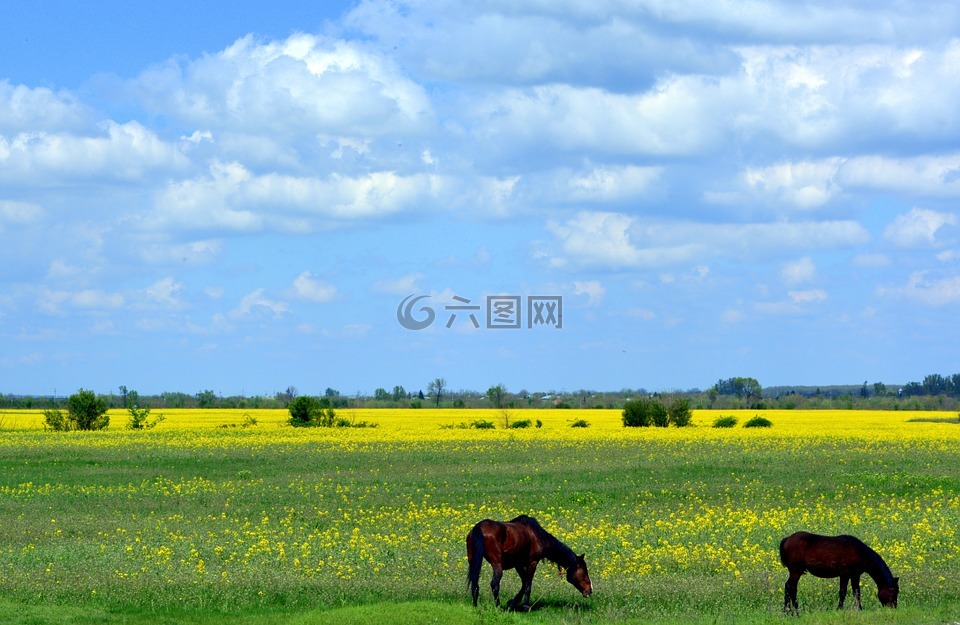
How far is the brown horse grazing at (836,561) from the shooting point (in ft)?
47.0

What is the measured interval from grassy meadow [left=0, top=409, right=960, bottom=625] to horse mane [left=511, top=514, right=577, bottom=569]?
682mm

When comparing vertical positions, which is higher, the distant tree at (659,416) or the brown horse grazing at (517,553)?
the distant tree at (659,416)

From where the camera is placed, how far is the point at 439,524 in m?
24.6

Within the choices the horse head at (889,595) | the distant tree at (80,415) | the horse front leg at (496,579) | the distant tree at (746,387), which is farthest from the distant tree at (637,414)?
the distant tree at (746,387)

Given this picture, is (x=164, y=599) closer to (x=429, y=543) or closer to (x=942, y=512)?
(x=429, y=543)

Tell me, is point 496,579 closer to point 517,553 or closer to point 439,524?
point 517,553

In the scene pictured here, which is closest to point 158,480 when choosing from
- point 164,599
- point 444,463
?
point 444,463

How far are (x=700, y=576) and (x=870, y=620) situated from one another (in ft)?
15.1

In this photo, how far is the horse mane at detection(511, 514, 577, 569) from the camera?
→ 14.5 meters

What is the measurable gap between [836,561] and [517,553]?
4273 mm

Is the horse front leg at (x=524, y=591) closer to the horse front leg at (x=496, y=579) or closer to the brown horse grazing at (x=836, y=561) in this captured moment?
the horse front leg at (x=496, y=579)

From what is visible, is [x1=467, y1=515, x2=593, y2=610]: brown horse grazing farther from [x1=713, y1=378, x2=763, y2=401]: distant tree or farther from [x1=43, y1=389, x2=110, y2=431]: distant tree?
[x1=713, y1=378, x2=763, y2=401]: distant tree

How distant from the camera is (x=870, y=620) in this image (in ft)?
43.7

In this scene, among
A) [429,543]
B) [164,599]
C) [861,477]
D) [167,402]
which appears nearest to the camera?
[164,599]
